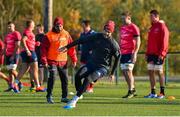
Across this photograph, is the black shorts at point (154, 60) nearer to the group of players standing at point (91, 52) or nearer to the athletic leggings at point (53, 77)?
the group of players standing at point (91, 52)

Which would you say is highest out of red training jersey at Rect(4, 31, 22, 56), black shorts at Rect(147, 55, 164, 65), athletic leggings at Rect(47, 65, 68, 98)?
red training jersey at Rect(4, 31, 22, 56)

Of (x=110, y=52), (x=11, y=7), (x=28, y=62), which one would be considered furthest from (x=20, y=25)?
(x=110, y=52)

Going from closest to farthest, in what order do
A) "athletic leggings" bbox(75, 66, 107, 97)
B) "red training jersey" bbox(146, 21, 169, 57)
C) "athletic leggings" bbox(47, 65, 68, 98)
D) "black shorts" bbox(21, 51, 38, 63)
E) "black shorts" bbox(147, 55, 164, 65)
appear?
"athletic leggings" bbox(75, 66, 107, 97) < "athletic leggings" bbox(47, 65, 68, 98) < "red training jersey" bbox(146, 21, 169, 57) < "black shorts" bbox(147, 55, 164, 65) < "black shorts" bbox(21, 51, 38, 63)

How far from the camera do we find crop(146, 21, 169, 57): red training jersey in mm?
17734

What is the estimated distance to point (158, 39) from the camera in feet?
58.8

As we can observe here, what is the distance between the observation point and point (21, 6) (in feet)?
178

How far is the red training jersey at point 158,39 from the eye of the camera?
58.2 feet

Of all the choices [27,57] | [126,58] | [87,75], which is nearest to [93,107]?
[87,75]

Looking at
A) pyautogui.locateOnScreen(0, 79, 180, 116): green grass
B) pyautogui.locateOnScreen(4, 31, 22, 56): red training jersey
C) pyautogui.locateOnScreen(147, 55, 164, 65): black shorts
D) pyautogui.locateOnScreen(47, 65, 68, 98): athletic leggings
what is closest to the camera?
pyautogui.locateOnScreen(0, 79, 180, 116): green grass

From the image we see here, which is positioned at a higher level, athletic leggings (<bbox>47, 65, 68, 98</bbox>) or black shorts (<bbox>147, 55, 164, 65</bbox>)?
black shorts (<bbox>147, 55, 164, 65</bbox>)

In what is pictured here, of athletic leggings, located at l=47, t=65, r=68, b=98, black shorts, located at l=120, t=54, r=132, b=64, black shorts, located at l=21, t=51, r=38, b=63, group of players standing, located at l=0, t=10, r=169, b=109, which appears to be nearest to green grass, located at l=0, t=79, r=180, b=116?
athletic leggings, located at l=47, t=65, r=68, b=98

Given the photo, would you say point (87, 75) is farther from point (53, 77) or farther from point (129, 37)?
point (129, 37)

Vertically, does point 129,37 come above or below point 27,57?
above

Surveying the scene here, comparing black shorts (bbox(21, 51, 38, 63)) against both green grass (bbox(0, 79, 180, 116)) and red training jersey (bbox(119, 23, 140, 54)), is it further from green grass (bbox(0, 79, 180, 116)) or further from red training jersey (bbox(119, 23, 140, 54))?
red training jersey (bbox(119, 23, 140, 54))
